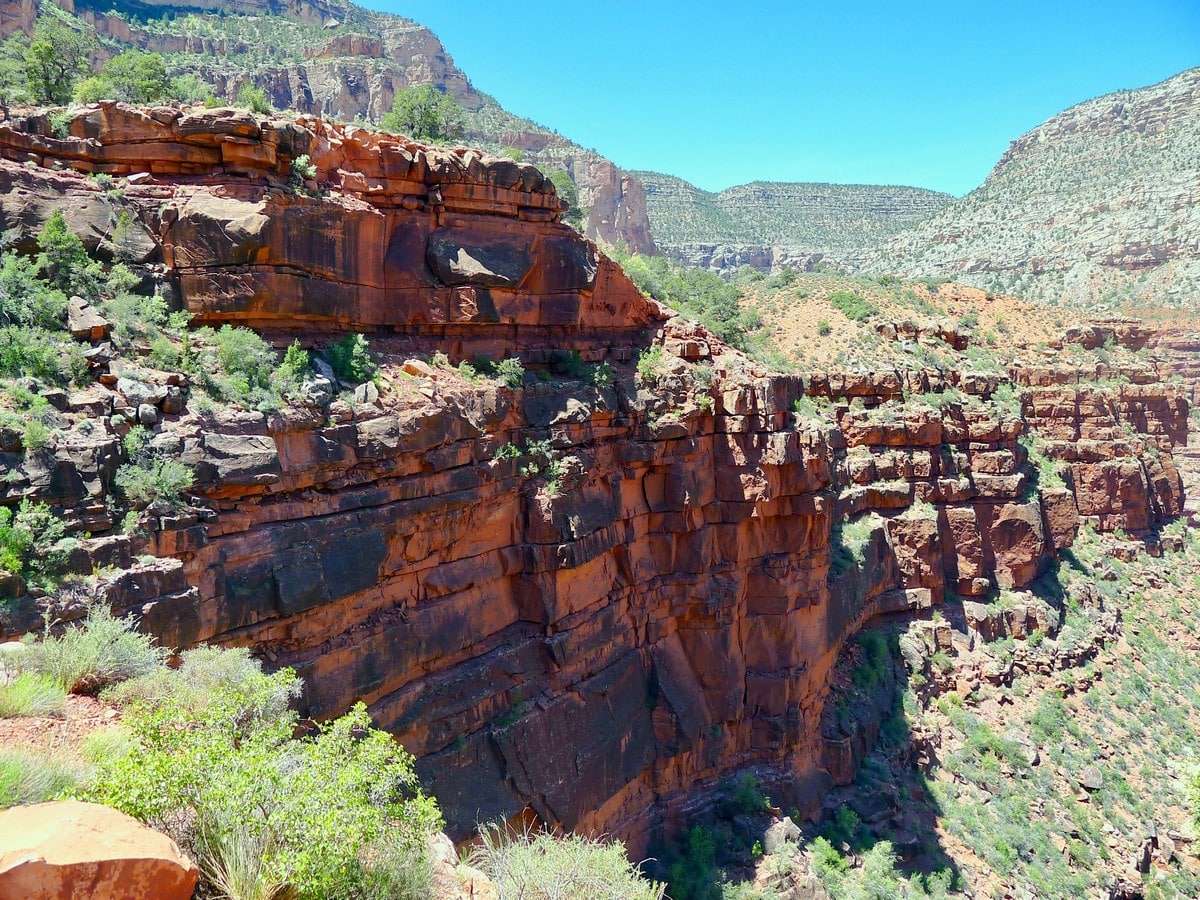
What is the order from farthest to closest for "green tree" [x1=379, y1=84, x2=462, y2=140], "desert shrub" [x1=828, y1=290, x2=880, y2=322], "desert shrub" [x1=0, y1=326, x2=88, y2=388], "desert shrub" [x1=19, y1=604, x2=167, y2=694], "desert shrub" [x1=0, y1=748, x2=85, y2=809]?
"desert shrub" [x1=828, y1=290, x2=880, y2=322] < "green tree" [x1=379, y1=84, x2=462, y2=140] < "desert shrub" [x1=0, y1=326, x2=88, y2=388] < "desert shrub" [x1=19, y1=604, x2=167, y2=694] < "desert shrub" [x1=0, y1=748, x2=85, y2=809]

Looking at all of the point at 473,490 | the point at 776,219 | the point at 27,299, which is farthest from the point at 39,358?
the point at 776,219

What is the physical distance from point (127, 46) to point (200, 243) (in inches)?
2162

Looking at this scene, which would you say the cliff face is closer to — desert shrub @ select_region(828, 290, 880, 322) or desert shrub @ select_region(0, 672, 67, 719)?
desert shrub @ select_region(0, 672, 67, 719)

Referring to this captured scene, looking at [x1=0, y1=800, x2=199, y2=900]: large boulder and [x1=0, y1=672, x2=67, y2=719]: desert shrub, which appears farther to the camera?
[x1=0, y1=672, x2=67, y2=719]: desert shrub

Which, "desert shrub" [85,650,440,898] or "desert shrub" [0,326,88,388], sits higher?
"desert shrub" [0,326,88,388]

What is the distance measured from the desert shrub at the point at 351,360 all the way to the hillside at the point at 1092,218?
87.0 m

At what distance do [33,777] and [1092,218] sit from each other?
11824cm

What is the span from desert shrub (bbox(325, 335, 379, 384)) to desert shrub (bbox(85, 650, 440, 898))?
9637 millimetres

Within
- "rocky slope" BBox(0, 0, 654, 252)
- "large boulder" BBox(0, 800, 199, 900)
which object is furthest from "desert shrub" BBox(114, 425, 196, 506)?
"rocky slope" BBox(0, 0, 654, 252)

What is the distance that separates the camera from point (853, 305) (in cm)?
5075

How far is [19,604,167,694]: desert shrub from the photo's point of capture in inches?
376

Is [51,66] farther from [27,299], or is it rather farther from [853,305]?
[853,305]

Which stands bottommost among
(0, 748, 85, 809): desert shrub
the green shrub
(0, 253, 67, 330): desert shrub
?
(0, 748, 85, 809): desert shrub

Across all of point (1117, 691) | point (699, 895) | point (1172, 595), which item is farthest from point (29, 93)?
point (1172, 595)
